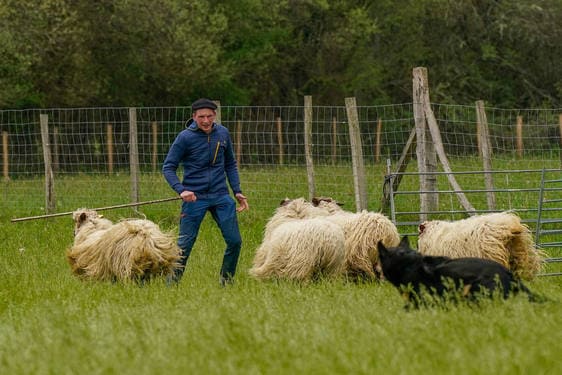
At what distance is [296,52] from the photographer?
44.4 metres

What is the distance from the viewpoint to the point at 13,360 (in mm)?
6059

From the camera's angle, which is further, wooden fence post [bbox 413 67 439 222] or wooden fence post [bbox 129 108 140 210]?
wooden fence post [bbox 129 108 140 210]

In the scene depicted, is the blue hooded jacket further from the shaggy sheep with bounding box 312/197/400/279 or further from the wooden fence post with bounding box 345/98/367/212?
the wooden fence post with bounding box 345/98/367/212

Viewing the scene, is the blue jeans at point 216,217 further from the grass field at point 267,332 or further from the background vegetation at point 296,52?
the background vegetation at point 296,52

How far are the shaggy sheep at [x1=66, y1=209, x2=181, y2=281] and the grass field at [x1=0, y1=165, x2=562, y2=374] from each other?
255 mm

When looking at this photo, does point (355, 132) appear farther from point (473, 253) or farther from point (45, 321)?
point (45, 321)

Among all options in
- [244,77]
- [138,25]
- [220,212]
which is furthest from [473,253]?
[244,77]

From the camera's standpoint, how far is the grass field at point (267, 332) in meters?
5.63

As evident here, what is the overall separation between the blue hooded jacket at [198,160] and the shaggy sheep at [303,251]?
745mm

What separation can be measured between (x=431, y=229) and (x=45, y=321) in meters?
4.42

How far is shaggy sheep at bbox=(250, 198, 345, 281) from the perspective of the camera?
10422 millimetres

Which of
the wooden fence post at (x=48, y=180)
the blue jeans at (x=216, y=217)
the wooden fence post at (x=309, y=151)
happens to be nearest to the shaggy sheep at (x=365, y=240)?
the blue jeans at (x=216, y=217)

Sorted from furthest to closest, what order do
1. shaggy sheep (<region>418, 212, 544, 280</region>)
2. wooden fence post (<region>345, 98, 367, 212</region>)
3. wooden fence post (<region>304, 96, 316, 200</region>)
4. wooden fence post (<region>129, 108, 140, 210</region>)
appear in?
wooden fence post (<region>129, 108, 140, 210</region>), wooden fence post (<region>304, 96, 316, 200</region>), wooden fence post (<region>345, 98, 367, 212</region>), shaggy sheep (<region>418, 212, 544, 280</region>)

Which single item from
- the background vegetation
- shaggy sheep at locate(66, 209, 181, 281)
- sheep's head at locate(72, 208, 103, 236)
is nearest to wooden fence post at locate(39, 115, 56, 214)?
sheep's head at locate(72, 208, 103, 236)
